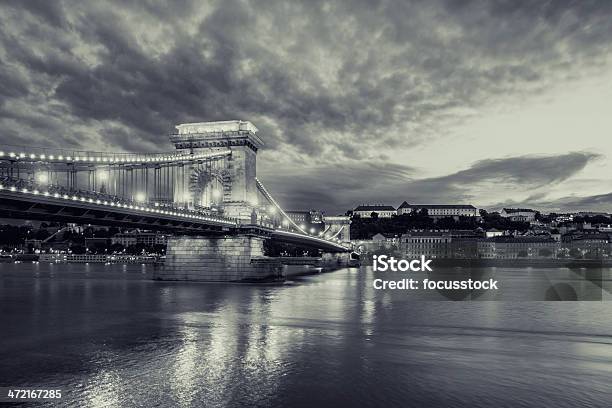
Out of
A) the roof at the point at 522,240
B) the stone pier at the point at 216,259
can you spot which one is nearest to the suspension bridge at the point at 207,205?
the stone pier at the point at 216,259

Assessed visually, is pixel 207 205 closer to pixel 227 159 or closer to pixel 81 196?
pixel 227 159

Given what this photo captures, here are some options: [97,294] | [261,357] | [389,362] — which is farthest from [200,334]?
[97,294]

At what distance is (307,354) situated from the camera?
61.5 feet

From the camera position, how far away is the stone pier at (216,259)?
160 ft

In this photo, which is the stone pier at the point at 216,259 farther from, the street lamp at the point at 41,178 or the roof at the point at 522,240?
the roof at the point at 522,240

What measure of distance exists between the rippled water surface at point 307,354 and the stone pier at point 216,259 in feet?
46.8

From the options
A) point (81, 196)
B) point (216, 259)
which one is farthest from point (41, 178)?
point (216, 259)

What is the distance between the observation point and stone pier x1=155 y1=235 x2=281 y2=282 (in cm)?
4869

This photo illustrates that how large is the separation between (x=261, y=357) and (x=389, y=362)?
4529mm

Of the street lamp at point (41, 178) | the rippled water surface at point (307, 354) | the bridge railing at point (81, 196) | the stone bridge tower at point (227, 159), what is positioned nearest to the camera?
the rippled water surface at point (307, 354)

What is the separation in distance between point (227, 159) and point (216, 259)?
10.6 meters

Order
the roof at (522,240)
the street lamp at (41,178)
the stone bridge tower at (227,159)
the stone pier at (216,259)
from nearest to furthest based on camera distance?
the street lamp at (41,178)
the stone pier at (216,259)
the stone bridge tower at (227,159)
the roof at (522,240)

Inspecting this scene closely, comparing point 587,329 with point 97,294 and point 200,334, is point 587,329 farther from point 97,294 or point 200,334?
point 97,294

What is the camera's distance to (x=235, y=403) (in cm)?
1272
